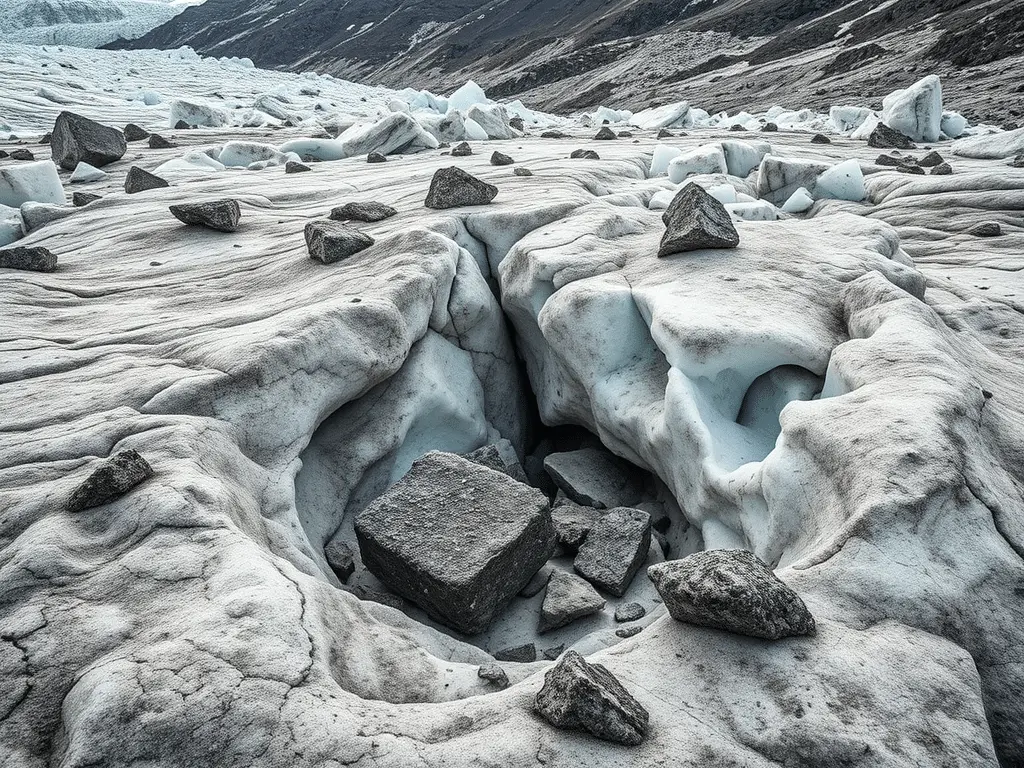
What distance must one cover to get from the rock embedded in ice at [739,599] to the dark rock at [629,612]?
120 cm

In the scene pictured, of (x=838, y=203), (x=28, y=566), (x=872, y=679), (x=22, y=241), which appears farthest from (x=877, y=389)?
(x=22, y=241)

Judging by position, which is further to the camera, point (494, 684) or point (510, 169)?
point (510, 169)

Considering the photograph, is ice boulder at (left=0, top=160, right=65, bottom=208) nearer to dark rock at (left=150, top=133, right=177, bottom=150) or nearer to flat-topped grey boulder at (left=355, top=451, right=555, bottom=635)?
dark rock at (left=150, top=133, right=177, bottom=150)

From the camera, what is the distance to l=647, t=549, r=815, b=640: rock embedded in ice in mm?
2105

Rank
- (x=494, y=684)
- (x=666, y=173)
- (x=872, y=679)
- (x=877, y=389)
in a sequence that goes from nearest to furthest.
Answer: (x=872, y=679) → (x=494, y=684) → (x=877, y=389) → (x=666, y=173)

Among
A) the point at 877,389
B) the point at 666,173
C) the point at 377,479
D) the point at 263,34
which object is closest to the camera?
the point at 877,389

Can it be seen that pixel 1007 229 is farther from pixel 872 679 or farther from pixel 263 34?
pixel 263 34

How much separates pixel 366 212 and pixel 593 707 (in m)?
5.18

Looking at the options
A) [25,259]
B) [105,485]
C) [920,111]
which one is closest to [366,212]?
[25,259]

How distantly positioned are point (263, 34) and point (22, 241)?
271 feet

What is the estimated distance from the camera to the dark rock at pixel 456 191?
6055 millimetres

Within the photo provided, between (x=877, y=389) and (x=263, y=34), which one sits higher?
(x=263, y=34)

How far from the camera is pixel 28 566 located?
97.3 inches

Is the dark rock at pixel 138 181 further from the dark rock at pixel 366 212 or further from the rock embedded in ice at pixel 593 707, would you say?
the rock embedded in ice at pixel 593 707
